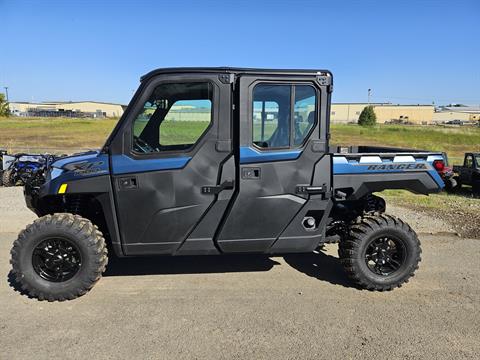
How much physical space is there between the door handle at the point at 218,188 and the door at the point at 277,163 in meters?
0.10

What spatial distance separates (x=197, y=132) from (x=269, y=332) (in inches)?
78.6

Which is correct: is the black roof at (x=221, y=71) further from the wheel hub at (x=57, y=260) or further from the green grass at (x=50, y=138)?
the green grass at (x=50, y=138)

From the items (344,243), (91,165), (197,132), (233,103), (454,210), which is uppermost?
(233,103)

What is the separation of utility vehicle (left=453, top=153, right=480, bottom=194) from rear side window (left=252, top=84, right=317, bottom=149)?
11727 mm

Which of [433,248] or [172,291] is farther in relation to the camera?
[433,248]

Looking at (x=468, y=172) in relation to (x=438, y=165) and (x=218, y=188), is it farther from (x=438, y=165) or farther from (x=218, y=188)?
(x=218, y=188)

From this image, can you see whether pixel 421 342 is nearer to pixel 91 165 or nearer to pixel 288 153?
pixel 288 153

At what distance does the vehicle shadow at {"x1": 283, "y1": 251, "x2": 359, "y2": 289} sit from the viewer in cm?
465

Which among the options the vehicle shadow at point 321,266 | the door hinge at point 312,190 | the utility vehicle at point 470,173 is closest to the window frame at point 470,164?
the utility vehicle at point 470,173

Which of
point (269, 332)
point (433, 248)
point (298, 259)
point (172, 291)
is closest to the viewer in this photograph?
point (269, 332)

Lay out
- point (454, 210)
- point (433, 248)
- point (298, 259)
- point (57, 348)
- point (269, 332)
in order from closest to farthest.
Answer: point (57, 348) < point (269, 332) < point (298, 259) < point (433, 248) < point (454, 210)

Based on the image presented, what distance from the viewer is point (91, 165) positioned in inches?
157

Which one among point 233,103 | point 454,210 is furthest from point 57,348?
point 454,210

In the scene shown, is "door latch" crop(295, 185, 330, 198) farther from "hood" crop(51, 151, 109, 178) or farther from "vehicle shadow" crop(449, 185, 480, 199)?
"vehicle shadow" crop(449, 185, 480, 199)
